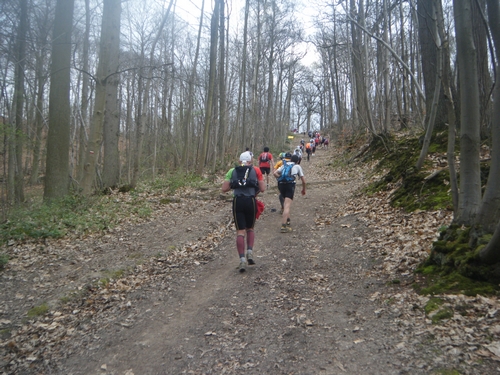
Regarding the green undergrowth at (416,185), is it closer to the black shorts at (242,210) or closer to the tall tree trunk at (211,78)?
the black shorts at (242,210)

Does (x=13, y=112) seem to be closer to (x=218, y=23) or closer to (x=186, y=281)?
(x=218, y=23)

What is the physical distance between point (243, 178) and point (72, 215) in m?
5.64

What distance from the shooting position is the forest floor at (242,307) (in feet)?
11.8

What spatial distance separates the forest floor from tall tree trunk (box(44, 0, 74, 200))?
3.15m

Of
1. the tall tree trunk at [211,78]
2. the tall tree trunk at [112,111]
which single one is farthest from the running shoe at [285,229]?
the tall tree trunk at [211,78]

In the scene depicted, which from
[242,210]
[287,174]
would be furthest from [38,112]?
[242,210]

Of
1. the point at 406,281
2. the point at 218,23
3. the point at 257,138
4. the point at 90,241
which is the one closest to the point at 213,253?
the point at 90,241

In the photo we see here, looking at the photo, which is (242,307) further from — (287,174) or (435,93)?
(435,93)

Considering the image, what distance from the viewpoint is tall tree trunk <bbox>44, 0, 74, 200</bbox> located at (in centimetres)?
1079

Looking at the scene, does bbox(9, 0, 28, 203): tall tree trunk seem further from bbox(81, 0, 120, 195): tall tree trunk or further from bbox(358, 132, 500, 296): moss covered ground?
bbox(358, 132, 500, 296): moss covered ground

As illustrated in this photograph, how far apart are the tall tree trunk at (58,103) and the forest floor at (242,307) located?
3148mm

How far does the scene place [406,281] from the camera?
5.00m

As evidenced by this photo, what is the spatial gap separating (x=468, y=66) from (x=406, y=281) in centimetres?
289

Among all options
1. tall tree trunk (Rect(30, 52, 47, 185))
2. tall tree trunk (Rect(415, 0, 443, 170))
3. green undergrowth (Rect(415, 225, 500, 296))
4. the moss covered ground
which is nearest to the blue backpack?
the moss covered ground
